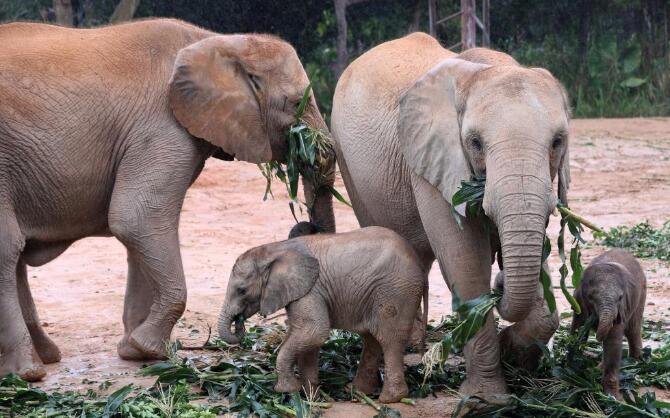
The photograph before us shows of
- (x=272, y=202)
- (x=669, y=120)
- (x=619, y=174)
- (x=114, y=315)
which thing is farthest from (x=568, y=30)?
(x=114, y=315)

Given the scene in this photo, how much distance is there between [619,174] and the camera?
15797 millimetres

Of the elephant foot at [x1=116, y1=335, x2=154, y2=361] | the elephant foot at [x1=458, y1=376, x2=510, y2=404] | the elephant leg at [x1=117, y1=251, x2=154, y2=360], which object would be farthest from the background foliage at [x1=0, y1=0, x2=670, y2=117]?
the elephant foot at [x1=458, y1=376, x2=510, y2=404]

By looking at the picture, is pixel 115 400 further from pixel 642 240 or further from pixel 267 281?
pixel 642 240

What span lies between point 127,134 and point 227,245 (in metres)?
5.01

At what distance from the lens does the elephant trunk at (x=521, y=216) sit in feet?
17.3

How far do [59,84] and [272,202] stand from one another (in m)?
7.46

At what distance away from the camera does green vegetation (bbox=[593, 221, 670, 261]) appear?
10.6 meters

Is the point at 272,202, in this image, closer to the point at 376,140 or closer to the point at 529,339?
the point at 376,140

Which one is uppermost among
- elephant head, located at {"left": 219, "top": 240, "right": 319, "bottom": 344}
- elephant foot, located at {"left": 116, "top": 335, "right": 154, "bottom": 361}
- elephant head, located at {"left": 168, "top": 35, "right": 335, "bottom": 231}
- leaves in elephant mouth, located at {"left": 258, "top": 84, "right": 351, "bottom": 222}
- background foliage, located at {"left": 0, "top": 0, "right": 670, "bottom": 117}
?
elephant head, located at {"left": 168, "top": 35, "right": 335, "bottom": 231}

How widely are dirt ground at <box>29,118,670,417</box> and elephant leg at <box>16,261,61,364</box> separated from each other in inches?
3.3

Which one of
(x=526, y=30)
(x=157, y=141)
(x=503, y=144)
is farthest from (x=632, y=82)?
(x=503, y=144)

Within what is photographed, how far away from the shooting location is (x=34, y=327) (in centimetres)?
748

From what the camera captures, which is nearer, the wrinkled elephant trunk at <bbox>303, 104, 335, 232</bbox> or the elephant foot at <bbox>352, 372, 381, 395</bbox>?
the elephant foot at <bbox>352, 372, 381, 395</bbox>

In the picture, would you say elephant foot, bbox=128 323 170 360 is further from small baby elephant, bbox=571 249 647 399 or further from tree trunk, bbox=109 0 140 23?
tree trunk, bbox=109 0 140 23
